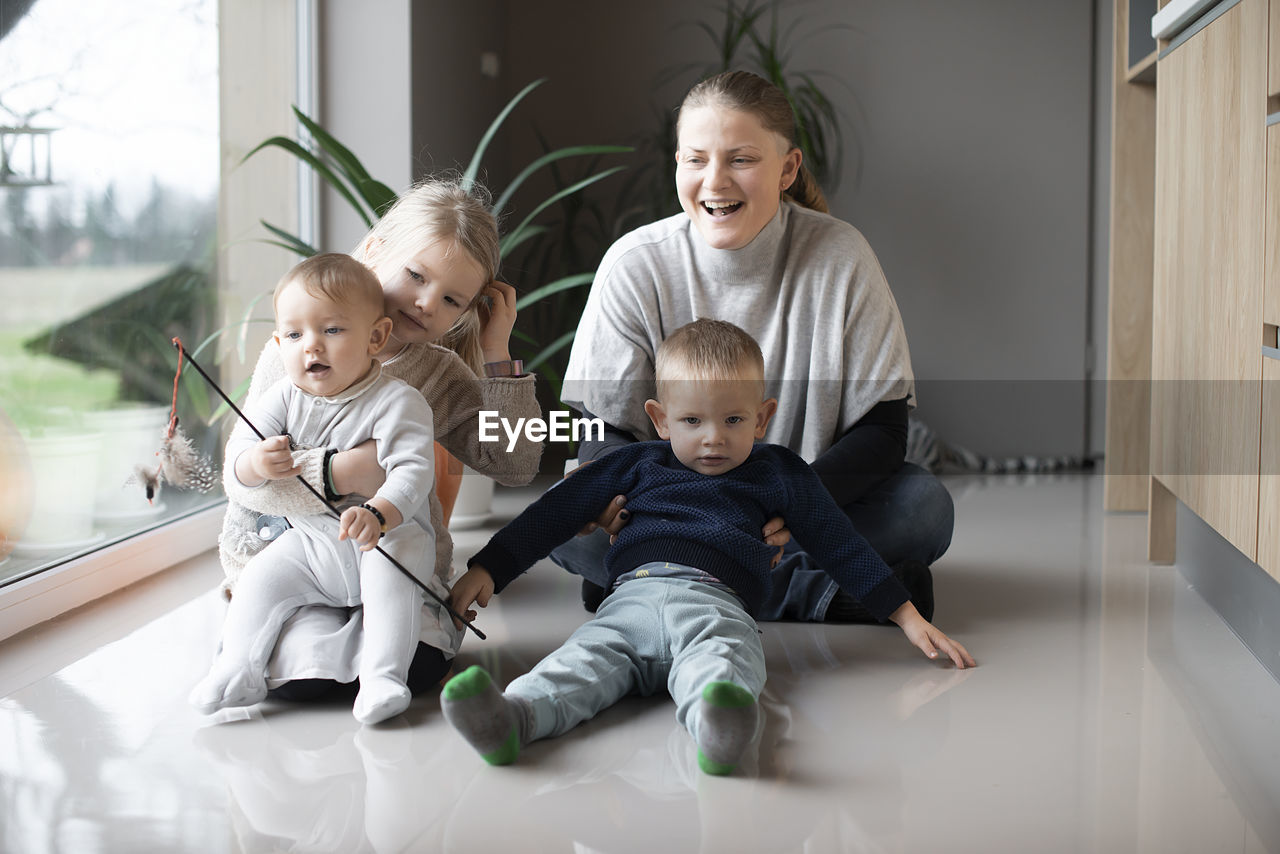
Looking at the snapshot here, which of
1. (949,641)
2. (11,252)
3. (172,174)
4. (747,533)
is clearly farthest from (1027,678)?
(172,174)

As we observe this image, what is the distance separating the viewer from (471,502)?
2555 millimetres

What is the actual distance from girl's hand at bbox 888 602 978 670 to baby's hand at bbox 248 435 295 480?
81cm

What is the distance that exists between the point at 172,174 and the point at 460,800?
1604 millimetres

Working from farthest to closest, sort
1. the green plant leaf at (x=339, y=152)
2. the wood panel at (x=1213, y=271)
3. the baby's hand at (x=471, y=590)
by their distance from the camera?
the green plant leaf at (x=339, y=152), the wood panel at (x=1213, y=271), the baby's hand at (x=471, y=590)

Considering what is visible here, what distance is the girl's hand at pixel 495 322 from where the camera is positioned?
1.61 m

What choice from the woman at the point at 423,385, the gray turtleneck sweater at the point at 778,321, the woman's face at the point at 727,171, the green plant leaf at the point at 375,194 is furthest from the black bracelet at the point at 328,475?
the green plant leaf at the point at 375,194

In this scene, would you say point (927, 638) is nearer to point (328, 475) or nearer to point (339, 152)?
point (328, 475)

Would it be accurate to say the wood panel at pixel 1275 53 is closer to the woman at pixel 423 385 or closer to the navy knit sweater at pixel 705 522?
the navy knit sweater at pixel 705 522

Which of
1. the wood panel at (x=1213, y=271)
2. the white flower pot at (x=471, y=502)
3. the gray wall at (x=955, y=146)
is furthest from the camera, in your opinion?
Result: the gray wall at (x=955, y=146)

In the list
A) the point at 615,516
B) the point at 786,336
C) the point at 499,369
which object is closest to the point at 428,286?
the point at 499,369

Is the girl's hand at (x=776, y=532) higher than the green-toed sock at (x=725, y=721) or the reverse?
higher

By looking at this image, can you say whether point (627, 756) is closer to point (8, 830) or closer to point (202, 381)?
point (8, 830)

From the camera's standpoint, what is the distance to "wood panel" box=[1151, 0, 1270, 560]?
1.56m

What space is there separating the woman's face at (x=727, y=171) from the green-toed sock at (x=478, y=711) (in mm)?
864
